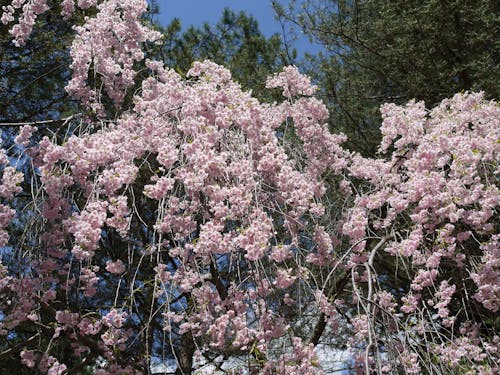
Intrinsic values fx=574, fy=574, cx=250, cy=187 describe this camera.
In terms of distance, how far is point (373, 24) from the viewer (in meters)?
6.42

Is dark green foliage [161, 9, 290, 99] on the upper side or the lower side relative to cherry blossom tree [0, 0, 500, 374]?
upper

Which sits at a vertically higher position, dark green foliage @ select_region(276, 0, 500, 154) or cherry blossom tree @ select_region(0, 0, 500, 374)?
dark green foliage @ select_region(276, 0, 500, 154)

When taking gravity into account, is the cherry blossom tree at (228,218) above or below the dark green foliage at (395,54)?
below

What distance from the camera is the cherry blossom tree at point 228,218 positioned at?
2936 mm

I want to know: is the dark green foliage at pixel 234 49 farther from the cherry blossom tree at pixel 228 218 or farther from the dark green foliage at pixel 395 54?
the cherry blossom tree at pixel 228 218

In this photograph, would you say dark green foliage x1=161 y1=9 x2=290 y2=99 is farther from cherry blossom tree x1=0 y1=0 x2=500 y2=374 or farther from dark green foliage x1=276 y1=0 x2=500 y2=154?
cherry blossom tree x1=0 y1=0 x2=500 y2=374

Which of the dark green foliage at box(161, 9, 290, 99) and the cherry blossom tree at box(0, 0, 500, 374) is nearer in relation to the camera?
the cherry blossom tree at box(0, 0, 500, 374)

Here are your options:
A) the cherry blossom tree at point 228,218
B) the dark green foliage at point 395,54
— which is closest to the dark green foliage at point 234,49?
the dark green foliage at point 395,54

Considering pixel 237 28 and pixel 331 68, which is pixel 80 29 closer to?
pixel 331 68

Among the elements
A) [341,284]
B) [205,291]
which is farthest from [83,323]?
[341,284]

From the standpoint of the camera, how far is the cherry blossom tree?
9.63 ft

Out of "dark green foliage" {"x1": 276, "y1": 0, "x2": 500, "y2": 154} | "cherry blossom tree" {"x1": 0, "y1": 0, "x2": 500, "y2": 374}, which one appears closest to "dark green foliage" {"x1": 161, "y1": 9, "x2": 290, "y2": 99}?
"dark green foliage" {"x1": 276, "y1": 0, "x2": 500, "y2": 154}

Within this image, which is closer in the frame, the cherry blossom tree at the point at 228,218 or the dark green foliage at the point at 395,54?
the cherry blossom tree at the point at 228,218

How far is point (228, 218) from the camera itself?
2959 millimetres
